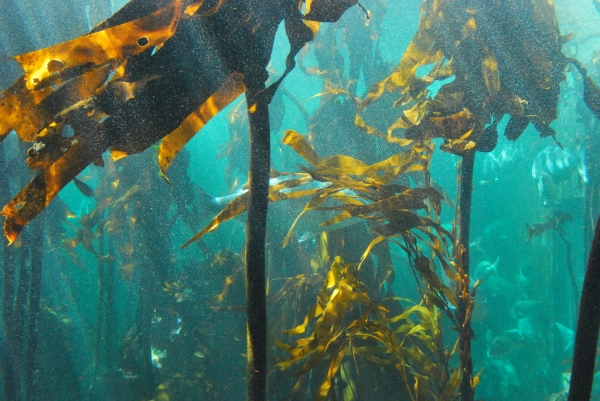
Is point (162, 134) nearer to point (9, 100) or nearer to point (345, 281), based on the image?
point (9, 100)

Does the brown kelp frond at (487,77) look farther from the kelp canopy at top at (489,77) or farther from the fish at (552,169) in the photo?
the fish at (552,169)

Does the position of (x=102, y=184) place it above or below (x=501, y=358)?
above

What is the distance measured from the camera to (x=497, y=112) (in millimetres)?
2338

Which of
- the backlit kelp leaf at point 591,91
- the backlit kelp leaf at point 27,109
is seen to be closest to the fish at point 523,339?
the backlit kelp leaf at point 591,91

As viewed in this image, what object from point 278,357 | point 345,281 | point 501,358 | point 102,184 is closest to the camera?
point 345,281

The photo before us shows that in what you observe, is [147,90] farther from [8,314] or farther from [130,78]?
[8,314]

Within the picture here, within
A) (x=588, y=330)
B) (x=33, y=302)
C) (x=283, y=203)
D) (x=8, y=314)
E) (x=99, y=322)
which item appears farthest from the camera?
(x=283, y=203)

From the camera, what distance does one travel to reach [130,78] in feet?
3.92

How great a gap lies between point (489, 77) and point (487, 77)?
13mm

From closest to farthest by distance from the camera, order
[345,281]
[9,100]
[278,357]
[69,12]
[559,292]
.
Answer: [9,100], [345,281], [278,357], [69,12], [559,292]

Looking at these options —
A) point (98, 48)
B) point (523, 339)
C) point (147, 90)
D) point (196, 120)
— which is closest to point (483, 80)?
point (196, 120)

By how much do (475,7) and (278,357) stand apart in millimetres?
4171

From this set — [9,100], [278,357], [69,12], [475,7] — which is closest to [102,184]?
[69,12]

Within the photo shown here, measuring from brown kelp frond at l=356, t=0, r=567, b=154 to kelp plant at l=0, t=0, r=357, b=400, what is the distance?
1341 millimetres
